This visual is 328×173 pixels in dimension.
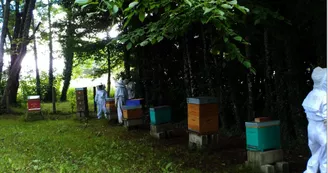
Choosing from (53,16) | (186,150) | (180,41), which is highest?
(53,16)

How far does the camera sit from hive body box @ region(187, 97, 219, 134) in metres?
5.27

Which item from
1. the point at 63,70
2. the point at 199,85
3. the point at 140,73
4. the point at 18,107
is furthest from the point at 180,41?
the point at 63,70

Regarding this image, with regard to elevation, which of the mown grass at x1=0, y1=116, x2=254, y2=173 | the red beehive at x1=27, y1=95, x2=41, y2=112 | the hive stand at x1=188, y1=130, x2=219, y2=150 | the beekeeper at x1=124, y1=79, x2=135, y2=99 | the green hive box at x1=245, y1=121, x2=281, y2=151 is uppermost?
the beekeeper at x1=124, y1=79, x2=135, y2=99

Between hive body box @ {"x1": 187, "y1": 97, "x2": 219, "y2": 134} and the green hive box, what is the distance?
112 cm

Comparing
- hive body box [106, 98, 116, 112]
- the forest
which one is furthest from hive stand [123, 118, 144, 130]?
hive body box [106, 98, 116, 112]

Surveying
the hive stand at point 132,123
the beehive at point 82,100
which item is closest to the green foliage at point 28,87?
the beehive at point 82,100

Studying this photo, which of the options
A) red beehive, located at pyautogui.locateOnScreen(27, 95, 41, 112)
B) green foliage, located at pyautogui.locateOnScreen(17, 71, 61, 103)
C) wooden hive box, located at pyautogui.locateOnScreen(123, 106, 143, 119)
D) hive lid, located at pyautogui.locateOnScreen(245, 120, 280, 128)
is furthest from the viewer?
green foliage, located at pyautogui.locateOnScreen(17, 71, 61, 103)

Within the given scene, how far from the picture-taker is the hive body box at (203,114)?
17.3 feet

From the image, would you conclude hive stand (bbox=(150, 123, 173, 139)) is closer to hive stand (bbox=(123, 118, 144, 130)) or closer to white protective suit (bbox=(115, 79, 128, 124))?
hive stand (bbox=(123, 118, 144, 130))

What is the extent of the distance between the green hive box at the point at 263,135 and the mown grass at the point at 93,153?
0.36 meters

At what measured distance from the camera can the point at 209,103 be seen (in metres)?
5.35

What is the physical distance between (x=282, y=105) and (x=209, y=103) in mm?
1353

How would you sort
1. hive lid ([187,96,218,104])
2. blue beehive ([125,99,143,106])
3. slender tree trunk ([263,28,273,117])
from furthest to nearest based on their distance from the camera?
blue beehive ([125,99,143,106]), slender tree trunk ([263,28,273,117]), hive lid ([187,96,218,104])

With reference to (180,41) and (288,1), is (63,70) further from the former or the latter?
(288,1)
